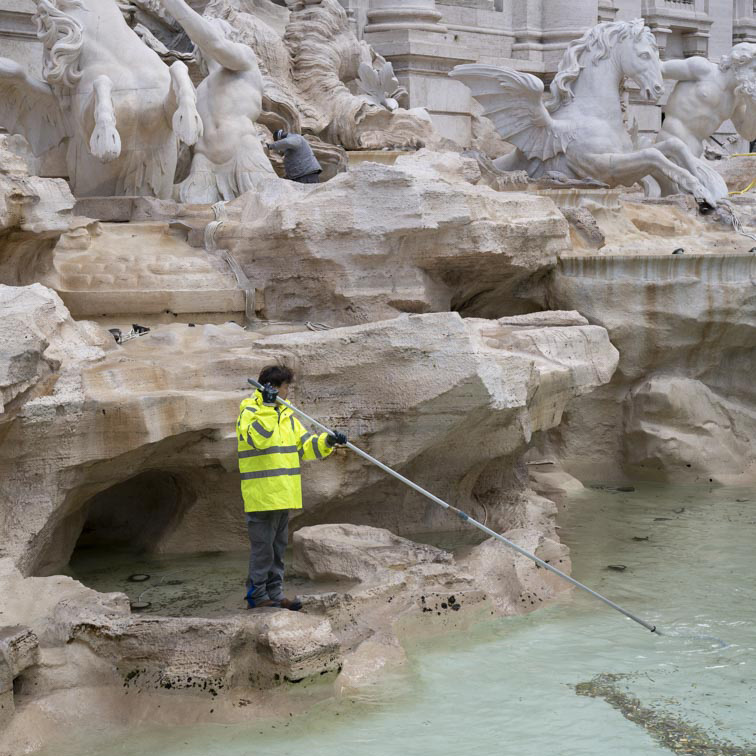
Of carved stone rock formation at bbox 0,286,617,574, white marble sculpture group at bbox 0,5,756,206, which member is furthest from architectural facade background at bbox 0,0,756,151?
carved stone rock formation at bbox 0,286,617,574

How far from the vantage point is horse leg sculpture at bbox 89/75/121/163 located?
8.16 meters

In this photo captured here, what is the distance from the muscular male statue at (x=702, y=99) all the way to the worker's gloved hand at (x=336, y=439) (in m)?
8.42

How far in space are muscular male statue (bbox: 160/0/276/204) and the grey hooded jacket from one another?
0.67 ft

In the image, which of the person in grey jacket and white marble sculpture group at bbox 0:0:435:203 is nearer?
white marble sculpture group at bbox 0:0:435:203

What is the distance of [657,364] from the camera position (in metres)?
9.09

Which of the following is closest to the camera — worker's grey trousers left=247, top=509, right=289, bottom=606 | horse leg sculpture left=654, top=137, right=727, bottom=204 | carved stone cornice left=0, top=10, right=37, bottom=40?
worker's grey trousers left=247, top=509, right=289, bottom=606

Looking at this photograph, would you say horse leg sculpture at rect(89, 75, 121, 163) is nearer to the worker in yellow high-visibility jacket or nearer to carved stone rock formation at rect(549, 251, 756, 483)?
carved stone rock formation at rect(549, 251, 756, 483)

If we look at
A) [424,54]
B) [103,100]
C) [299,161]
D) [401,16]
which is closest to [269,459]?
[103,100]

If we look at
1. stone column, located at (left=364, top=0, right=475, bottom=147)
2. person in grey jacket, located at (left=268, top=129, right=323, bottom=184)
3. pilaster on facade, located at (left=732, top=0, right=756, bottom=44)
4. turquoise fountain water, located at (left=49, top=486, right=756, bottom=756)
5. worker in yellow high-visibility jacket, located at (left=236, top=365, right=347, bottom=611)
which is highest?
pilaster on facade, located at (left=732, top=0, right=756, bottom=44)

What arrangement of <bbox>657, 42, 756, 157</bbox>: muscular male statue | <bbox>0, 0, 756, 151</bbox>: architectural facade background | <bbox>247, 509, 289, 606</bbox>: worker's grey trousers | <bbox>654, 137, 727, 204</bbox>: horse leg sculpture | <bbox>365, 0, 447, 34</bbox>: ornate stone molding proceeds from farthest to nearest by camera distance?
<bbox>365, 0, 447, 34</bbox>: ornate stone molding
<bbox>0, 0, 756, 151</bbox>: architectural facade background
<bbox>657, 42, 756, 157</bbox>: muscular male statue
<bbox>654, 137, 727, 204</bbox>: horse leg sculpture
<bbox>247, 509, 289, 606</bbox>: worker's grey trousers

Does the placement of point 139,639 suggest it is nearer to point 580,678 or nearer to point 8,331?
point 8,331

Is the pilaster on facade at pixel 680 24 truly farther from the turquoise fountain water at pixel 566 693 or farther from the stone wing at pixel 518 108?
the turquoise fountain water at pixel 566 693

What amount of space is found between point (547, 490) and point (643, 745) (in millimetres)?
3931

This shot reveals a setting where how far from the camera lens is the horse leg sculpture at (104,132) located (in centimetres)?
816
